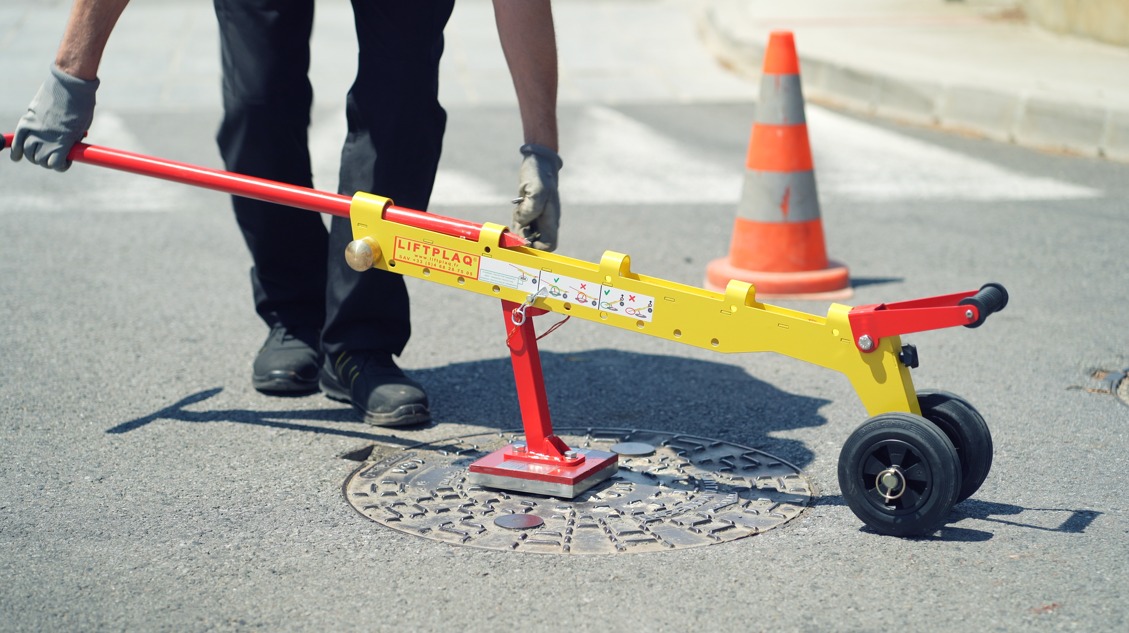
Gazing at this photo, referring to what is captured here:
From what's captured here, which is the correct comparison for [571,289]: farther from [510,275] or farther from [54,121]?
[54,121]

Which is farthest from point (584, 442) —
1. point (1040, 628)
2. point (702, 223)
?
point (702, 223)

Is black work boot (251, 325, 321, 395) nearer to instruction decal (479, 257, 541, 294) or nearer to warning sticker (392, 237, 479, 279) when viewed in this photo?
warning sticker (392, 237, 479, 279)

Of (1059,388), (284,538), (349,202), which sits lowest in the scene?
(284,538)

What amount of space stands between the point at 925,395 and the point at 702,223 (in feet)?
10.2

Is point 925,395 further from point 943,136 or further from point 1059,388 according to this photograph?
point 943,136

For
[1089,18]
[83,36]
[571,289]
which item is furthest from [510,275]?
[1089,18]

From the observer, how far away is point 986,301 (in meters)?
2.65

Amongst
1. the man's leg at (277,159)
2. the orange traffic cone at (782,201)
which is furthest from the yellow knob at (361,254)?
the orange traffic cone at (782,201)

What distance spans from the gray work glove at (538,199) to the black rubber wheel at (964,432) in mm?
928

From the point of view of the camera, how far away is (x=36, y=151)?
3.20 metres

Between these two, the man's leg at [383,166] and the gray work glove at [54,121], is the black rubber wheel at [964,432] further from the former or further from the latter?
the gray work glove at [54,121]

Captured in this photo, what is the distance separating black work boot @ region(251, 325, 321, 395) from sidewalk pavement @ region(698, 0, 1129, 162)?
16.4 feet

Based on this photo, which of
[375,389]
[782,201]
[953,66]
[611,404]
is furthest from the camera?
[953,66]

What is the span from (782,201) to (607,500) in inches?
84.7
